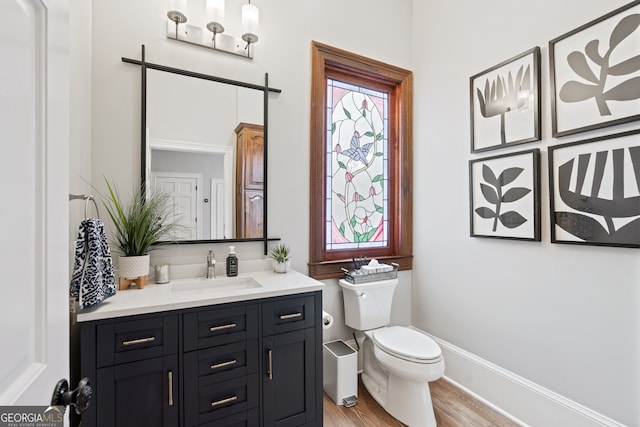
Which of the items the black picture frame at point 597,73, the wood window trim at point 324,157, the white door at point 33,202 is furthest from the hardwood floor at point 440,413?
the black picture frame at point 597,73

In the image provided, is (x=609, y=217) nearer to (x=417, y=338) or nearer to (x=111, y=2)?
(x=417, y=338)

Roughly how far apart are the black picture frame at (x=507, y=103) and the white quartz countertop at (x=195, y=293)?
4.76ft

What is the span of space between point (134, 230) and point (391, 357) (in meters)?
1.55

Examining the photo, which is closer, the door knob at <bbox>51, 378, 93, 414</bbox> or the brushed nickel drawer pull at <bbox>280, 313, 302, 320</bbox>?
the door knob at <bbox>51, 378, 93, 414</bbox>

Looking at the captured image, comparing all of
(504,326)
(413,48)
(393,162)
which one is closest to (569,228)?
(504,326)

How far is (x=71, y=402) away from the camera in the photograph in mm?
632

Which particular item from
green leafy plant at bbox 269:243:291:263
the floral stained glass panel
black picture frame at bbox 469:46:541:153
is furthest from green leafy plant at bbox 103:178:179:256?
black picture frame at bbox 469:46:541:153

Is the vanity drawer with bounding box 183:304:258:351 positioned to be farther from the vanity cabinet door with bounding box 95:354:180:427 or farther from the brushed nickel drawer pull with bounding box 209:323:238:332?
the vanity cabinet door with bounding box 95:354:180:427

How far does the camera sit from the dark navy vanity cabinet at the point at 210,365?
3.85 ft

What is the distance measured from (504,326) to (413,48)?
2.24m

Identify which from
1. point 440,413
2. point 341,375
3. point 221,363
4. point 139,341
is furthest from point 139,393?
point 440,413

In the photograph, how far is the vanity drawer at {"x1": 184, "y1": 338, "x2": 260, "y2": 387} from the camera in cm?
130

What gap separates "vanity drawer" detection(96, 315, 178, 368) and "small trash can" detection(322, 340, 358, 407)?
41.1 inches

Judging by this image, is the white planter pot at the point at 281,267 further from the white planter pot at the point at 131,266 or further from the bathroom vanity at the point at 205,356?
the white planter pot at the point at 131,266
